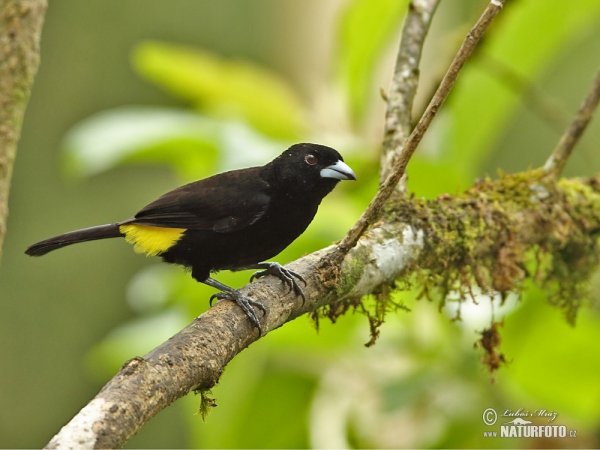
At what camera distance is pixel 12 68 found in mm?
2301

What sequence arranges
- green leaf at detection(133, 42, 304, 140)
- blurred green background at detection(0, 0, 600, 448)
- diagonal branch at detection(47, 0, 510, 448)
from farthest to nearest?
green leaf at detection(133, 42, 304, 140), blurred green background at detection(0, 0, 600, 448), diagonal branch at detection(47, 0, 510, 448)

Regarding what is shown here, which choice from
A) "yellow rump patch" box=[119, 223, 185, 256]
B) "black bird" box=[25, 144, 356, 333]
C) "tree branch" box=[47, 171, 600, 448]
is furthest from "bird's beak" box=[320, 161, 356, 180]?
"yellow rump patch" box=[119, 223, 185, 256]

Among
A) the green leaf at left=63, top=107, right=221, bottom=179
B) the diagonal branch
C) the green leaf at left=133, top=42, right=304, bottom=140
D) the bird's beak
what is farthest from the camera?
the green leaf at left=133, top=42, right=304, bottom=140

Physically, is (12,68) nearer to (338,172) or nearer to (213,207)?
(213,207)

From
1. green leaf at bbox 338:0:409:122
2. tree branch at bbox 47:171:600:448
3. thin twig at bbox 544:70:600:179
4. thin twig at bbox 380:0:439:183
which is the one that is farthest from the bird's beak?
green leaf at bbox 338:0:409:122

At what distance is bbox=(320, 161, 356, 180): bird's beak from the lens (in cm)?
298

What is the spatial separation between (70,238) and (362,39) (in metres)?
2.00

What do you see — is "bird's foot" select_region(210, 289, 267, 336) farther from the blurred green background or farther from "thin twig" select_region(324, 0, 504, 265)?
the blurred green background

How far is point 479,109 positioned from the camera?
3.99 metres

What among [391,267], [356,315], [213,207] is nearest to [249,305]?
[391,267]

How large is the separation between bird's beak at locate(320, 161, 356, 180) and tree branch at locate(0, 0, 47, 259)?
1.24 m

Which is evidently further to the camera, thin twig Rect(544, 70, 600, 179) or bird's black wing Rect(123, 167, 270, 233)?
thin twig Rect(544, 70, 600, 179)

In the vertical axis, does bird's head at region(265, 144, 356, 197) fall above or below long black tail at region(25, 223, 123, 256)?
above

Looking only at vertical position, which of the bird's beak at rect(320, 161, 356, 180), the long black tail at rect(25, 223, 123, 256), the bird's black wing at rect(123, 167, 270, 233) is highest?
the bird's beak at rect(320, 161, 356, 180)
